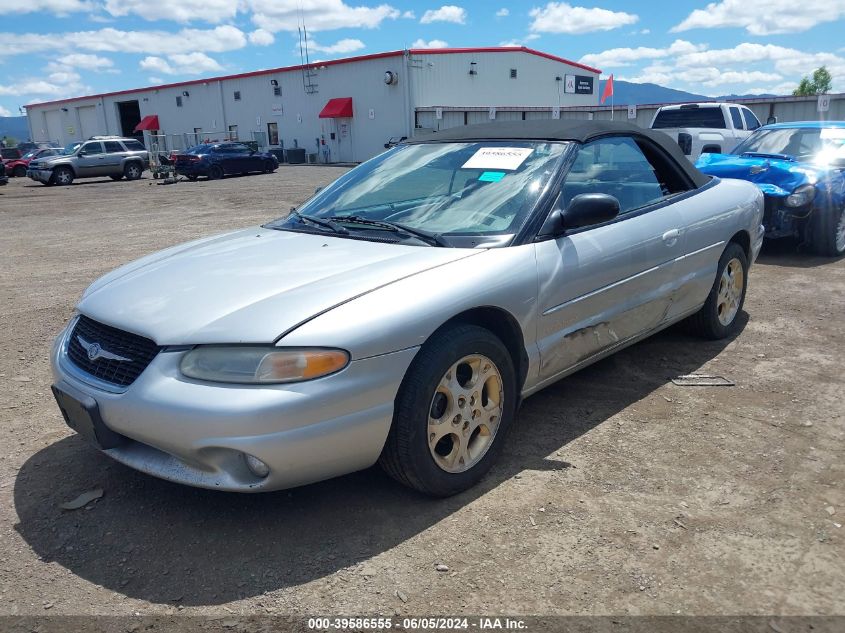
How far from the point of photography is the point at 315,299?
2.59 meters

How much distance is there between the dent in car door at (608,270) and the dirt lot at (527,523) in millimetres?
475

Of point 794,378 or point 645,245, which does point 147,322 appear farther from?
point 794,378

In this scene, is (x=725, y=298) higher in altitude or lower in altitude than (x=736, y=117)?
lower

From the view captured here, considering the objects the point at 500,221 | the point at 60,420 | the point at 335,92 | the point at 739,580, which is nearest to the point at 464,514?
the point at 739,580

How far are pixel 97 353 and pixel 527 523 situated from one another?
190 cm

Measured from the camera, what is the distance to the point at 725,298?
4891mm

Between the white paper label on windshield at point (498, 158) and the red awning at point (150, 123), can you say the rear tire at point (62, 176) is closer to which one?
the white paper label on windshield at point (498, 158)

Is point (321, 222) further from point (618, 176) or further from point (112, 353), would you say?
point (618, 176)

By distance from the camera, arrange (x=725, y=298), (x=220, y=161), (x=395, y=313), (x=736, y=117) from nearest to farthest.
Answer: (x=395, y=313) < (x=725, y=298) < (x=736, y=117) < (x=220, y=161)

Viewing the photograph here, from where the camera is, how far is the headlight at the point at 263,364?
2.41 meters

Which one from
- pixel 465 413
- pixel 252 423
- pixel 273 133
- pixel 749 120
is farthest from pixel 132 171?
pixel 252 423

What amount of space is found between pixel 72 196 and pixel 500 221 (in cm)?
2090

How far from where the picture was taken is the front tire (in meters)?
2.66

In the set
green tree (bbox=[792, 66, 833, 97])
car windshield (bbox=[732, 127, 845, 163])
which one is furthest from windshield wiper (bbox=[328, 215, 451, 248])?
green tree (bbox=[792, 66, 833, 97])
